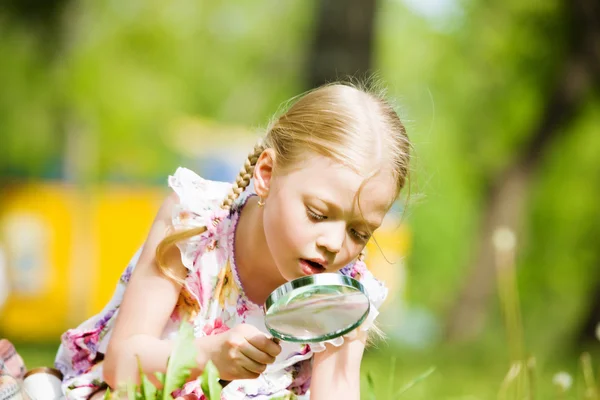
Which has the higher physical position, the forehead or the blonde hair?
the blonde hair

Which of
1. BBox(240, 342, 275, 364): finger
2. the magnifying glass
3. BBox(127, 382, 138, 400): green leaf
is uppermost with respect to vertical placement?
the magnifying glass

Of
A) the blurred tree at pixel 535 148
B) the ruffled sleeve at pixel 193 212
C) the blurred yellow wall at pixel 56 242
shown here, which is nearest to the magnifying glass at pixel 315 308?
the ruffled sleeve at pixel 193 212

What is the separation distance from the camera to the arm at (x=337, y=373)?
2236 millimetres

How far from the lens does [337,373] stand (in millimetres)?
2254

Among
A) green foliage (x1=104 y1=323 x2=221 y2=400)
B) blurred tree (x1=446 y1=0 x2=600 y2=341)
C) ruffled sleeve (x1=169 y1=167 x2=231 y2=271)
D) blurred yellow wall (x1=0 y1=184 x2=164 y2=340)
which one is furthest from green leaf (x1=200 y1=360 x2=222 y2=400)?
blurred tree (x1=446 y1=0 x2=600 y2=341)

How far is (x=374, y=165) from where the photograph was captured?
2123 mm

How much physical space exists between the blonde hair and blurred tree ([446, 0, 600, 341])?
829 cm

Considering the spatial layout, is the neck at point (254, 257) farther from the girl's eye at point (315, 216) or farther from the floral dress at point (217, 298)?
the girl's eye at point (315, 216)

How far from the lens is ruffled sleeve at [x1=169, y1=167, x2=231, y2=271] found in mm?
2338

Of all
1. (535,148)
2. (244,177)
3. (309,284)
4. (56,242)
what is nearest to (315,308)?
(309,284)

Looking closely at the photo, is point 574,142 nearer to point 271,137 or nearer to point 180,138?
point 180,138

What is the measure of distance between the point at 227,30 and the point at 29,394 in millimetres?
21474

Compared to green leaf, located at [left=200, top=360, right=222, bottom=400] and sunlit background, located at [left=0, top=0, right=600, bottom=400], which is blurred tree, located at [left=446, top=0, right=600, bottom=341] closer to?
sunlit background, located at [left=0, top=0, right=600, bottom=400]

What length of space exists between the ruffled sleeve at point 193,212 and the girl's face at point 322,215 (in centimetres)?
27
